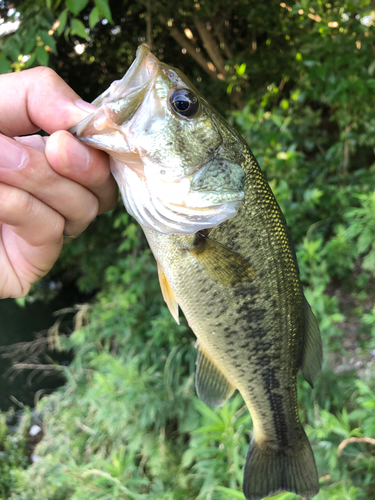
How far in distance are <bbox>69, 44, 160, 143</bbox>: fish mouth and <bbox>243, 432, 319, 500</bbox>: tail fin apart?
116cm

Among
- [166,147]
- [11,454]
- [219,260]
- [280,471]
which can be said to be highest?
[166,147]

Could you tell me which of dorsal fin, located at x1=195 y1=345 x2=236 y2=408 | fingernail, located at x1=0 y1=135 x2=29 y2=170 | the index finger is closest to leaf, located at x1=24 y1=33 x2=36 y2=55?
the index finger

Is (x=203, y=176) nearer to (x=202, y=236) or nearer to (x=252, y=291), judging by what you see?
(x=202, y=236)

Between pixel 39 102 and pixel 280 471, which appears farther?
pixel 280 471

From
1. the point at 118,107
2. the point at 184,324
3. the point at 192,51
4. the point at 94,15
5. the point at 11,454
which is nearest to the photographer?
the point at 118,107

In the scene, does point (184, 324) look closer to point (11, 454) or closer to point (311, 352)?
point (311, 352)

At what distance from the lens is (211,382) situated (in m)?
1.13

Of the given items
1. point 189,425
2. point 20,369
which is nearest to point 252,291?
point 189,425

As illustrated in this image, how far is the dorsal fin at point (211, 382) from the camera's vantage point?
1.12m

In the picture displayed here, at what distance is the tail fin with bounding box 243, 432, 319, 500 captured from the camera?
1106 mm

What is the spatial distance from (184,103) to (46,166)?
40cm

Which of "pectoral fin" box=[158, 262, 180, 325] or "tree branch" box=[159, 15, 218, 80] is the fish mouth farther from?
"tree branch" box=[159, 15, 218, 80]

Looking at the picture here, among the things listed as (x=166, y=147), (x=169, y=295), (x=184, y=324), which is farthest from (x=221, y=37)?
(x=169, y=295)

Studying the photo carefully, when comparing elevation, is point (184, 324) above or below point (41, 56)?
below
